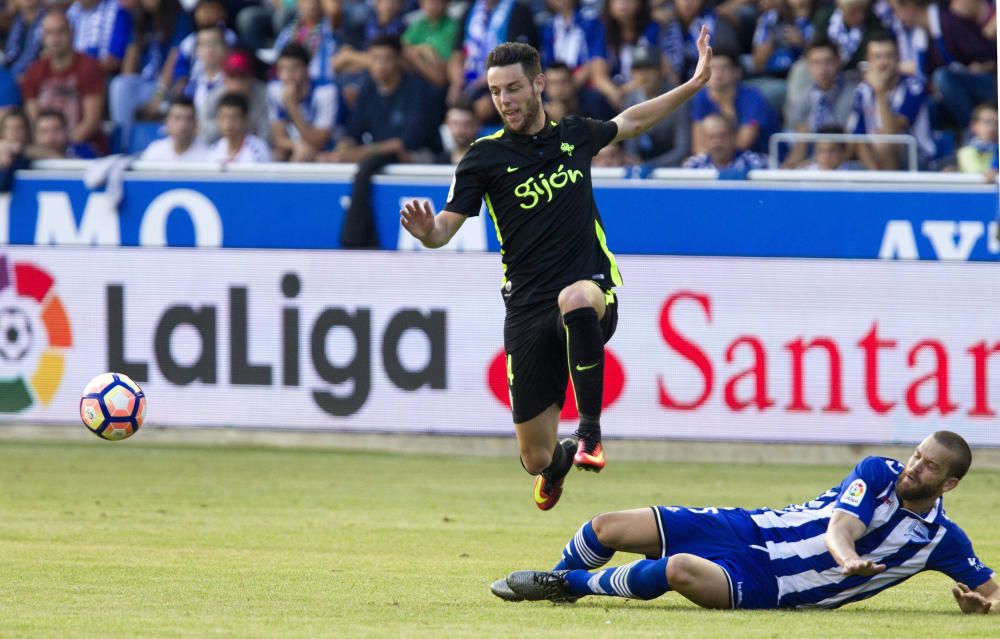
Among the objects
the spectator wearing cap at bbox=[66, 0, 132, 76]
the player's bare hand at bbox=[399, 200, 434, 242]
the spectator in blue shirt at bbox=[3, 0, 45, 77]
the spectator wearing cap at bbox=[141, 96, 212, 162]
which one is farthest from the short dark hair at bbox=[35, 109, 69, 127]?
the player's bare hand at bbox=[399, 200, 434, 242]

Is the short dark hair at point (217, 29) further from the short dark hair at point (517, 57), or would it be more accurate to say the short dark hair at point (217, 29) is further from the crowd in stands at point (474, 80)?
the short dark hair at point (517, 57)

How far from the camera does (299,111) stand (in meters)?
17.3

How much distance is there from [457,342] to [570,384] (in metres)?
1.06

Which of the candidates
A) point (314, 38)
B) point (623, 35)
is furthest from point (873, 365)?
point (314, 38)

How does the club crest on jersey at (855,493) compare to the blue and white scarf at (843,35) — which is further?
the blue and white scarf at (843,35)

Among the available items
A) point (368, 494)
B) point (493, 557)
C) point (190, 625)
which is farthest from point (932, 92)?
point (190, 625)

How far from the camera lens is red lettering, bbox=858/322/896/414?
1469cm

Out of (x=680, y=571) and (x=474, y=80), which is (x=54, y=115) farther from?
(x=680, y=571)

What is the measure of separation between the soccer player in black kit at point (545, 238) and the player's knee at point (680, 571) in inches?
44.9

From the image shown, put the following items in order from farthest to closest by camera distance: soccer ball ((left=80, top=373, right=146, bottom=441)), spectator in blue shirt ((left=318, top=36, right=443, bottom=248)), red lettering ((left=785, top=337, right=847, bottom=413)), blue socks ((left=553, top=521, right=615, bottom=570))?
spectator in blue shirt ((left=318, top=36, right=443, bottom=248)) < red lettering ((left=785, top=337, right=847, bottom=413)) < soccer ball ((left=80, top=373, right=146, bottom=441)) < blue socks ((left=553, top=521, right=615, bottom=570))

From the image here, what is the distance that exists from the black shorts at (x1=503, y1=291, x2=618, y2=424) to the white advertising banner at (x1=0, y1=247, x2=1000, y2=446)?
5385mm

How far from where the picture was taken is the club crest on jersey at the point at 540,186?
9.38m

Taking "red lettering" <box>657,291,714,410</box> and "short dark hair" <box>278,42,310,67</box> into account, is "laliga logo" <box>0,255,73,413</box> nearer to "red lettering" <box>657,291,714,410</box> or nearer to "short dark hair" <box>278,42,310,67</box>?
"short dark hair" <box>278,42,310,67</box>

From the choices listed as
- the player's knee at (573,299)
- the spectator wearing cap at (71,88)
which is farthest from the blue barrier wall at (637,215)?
the player's knee at (573,299)
